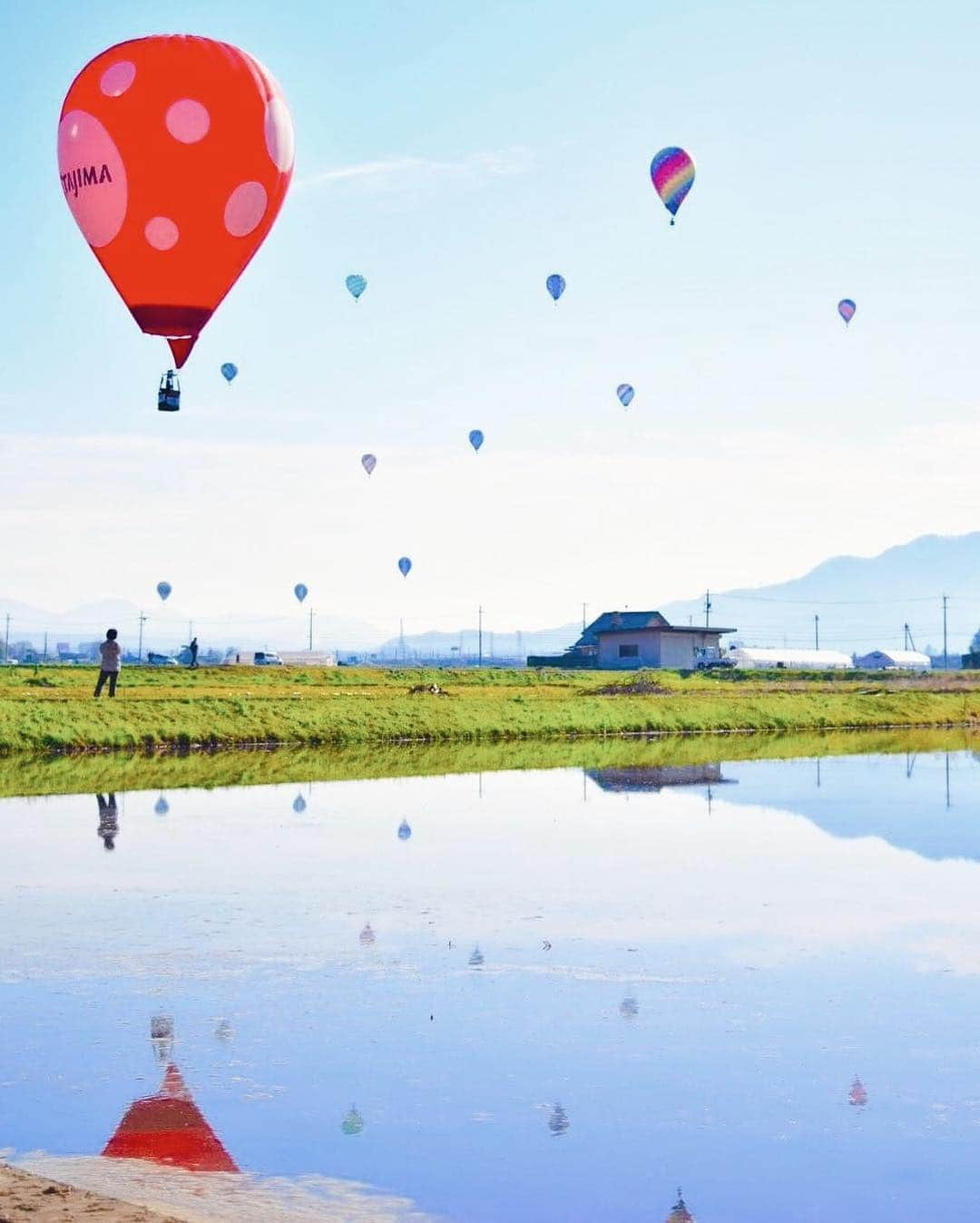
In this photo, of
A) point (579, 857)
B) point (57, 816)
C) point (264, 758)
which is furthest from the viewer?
point (264, 758)

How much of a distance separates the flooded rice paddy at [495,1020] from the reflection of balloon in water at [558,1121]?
3 cm

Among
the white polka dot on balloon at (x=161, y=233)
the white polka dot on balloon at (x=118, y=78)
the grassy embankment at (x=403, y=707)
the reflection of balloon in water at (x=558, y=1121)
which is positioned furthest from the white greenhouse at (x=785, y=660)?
the reflection of balloon in water at (x=558, y=1121)

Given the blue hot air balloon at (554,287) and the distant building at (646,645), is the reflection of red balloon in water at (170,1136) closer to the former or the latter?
the blue hot air balloon at (554,287)

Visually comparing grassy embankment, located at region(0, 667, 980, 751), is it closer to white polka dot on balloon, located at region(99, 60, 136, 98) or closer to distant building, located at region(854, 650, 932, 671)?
white polka dot on balloon, located at region(99, 60, 136, 98)

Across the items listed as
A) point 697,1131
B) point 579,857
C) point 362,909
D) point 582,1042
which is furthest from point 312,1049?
point 579,857

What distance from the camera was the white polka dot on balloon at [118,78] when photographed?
67.1 feet

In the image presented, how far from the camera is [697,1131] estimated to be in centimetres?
891

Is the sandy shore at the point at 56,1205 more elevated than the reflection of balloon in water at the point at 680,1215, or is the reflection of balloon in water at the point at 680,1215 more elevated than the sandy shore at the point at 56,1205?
the sandy shore at the point at 56,1205

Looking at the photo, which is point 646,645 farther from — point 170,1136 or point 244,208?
point 170,1136

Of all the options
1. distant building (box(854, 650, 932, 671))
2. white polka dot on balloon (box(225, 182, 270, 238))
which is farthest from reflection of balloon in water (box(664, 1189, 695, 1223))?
distant building (box(854, 650, 932, 671))

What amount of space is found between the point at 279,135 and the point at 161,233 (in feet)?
7.18

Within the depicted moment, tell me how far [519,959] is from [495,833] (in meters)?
7.88

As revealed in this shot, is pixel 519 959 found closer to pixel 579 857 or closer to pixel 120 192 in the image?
pixel 579 857

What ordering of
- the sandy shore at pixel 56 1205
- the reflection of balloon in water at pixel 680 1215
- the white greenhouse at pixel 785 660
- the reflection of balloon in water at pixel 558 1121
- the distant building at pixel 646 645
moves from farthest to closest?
the white greenhouse at pixel 785 660, the distant building at pixel 646 645, the reflection of balloon in water at pixel 558 1121, the reflection of balloon in water at pixel 680 1215, the sandy shore at pixel 56 1205
